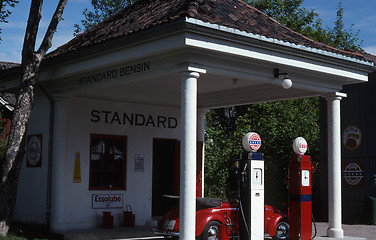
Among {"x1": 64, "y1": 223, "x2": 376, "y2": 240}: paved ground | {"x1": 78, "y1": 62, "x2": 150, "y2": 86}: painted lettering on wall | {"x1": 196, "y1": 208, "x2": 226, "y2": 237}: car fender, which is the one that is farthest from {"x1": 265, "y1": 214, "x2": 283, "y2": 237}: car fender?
{"x1": 78, "y1": 62, "x2": 150, "y2": 86}: painted lettering on wall

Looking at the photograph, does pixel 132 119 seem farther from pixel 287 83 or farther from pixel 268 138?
pixel 268 138

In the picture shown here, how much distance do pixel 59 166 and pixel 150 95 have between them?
3.02 m

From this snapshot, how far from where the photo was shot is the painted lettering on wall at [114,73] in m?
10.4

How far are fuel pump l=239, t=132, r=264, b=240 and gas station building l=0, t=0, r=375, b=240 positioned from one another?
114 cm

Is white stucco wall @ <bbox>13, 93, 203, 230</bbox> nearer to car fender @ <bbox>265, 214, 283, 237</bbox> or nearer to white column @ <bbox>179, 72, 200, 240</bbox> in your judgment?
car fender @ <bbox>265, 214, 283, 237</bbox>

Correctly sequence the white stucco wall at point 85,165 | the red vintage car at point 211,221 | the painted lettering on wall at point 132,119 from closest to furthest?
the red vintage car at point 211,221
the white stucco wall at point 85,165
the painted lettering on wall at point 132,119

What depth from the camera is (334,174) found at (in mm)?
12148

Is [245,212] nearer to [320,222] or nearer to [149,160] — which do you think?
[149,160]

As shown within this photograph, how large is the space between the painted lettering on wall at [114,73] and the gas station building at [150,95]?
0.08ft

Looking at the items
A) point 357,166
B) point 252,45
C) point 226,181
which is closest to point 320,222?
point 357,166

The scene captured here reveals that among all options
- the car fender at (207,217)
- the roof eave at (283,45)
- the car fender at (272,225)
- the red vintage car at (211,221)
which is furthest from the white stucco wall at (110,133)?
the roof eave at (283,45)

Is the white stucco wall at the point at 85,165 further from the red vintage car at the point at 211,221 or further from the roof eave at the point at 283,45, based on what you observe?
the roof eave at the point at 283,45

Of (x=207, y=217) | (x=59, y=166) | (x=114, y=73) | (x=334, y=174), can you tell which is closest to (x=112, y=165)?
(x=59, y=166)

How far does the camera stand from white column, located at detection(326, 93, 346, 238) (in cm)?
1199
